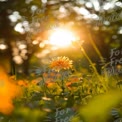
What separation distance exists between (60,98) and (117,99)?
0.49 m

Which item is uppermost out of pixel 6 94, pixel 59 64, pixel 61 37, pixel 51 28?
pixel 51 28

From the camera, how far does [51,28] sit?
69.1 inches

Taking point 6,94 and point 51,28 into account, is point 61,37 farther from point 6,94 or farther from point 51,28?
point 6,94

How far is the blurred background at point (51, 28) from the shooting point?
5.39ft

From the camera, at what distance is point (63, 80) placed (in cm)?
131

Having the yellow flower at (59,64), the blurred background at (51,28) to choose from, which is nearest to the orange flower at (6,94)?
the yellow flower at (59,64)

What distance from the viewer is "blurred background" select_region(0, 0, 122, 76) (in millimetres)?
1642

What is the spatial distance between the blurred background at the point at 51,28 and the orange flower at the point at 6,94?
791mm

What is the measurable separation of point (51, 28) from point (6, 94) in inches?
43.1

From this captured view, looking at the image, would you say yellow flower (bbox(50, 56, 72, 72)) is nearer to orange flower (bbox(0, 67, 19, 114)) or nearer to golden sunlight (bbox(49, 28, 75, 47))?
golden sunlight (bbox(49, 28, 75, 47))

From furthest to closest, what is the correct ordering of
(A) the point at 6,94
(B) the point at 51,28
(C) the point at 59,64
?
(B) the point at 51,28 < (C) the point at 59,64 < (A) the point at 6,94

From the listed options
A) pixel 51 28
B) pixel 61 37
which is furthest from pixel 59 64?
pixel 51 28

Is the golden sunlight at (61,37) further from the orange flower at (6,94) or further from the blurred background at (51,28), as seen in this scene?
the orange flower at (6,94)

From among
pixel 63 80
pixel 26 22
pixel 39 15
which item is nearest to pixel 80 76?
pixel 63 80
